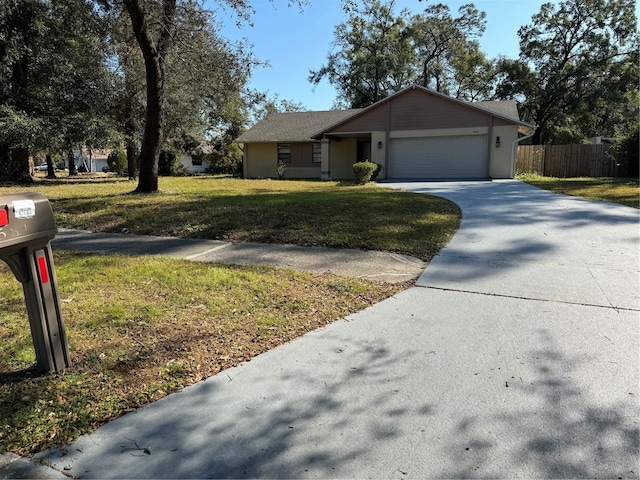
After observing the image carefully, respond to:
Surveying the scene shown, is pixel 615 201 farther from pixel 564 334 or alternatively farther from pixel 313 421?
pixel 313 421

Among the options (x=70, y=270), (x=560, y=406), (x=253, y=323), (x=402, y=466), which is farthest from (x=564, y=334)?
(x=70, y=270)

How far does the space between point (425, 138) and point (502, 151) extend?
3.70 metres

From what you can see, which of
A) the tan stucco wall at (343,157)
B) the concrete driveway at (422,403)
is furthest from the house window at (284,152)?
the concrete driveway at (422,403)


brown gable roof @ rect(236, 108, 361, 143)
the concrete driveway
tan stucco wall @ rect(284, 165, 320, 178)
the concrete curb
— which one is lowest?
the concrete driveway

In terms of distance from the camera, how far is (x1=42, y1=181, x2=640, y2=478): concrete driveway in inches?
83.2

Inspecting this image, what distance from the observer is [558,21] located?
31297 mm

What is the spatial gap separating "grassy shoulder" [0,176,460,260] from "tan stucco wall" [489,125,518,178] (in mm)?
10650

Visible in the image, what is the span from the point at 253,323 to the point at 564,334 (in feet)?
8.27

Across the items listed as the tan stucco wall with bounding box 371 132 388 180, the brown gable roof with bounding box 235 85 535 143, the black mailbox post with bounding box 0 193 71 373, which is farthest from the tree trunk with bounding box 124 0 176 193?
the tan stucco wall with bounding box 371 132 388 180

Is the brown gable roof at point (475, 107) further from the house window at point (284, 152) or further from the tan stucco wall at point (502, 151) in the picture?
the house window at point (284, 152)

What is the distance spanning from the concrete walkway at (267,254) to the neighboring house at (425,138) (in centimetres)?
1680

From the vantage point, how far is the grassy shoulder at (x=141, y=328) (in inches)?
99.7

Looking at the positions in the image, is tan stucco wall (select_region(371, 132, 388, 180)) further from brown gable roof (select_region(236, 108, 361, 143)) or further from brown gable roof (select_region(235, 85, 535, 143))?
brown gable roof (select_region(236, 108, 361, 143))

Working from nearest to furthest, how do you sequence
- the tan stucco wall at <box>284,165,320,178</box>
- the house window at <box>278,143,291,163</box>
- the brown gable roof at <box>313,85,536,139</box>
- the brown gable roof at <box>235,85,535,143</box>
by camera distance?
the brown gable roof at <box>313,85,536,139</box> < the brown gable roof at <box>235,85,535,143</box> < the tan stucco wall at <box>284,165,320,178</box> < the house window at <box>278,143,291,163</box>
